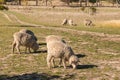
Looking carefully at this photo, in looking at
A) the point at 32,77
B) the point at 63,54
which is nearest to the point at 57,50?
the point at 63,54

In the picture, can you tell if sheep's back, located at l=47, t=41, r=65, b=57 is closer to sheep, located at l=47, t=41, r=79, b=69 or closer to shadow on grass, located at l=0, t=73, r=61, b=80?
sheep, located at l=47, t=41, r=79, b=69

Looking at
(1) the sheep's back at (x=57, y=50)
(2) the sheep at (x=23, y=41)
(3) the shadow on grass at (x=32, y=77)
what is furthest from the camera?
(2) the sheep at (x=23, y=41)

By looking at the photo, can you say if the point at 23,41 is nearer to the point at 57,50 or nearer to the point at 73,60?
the point at 57,50

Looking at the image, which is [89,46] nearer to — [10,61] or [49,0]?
[10,61]

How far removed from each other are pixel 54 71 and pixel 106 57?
5090mm

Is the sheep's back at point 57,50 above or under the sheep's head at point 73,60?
above

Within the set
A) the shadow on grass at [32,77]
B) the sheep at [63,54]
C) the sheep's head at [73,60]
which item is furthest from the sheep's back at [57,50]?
the shadow on grass at [32,77]

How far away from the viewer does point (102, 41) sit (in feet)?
88.0

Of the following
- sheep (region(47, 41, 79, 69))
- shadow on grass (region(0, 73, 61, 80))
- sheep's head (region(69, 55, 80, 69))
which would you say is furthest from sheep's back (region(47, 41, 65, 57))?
shadow on grass (region(0, 73, 61, 80))

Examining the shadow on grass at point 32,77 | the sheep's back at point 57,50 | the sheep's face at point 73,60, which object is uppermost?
the sheep's back at point 57,50

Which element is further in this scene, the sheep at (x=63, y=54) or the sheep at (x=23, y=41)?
the sheep at (x=23, y=41)

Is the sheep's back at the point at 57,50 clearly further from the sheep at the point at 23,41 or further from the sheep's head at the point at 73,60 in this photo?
the sheep at the point at 23,41

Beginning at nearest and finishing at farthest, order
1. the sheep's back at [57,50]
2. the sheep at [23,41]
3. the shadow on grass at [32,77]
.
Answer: the shadow on grass at [32,77] → the sheep's back at [57,50] → the sheep at [23,41]

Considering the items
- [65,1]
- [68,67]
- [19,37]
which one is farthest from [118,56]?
[65,1]
